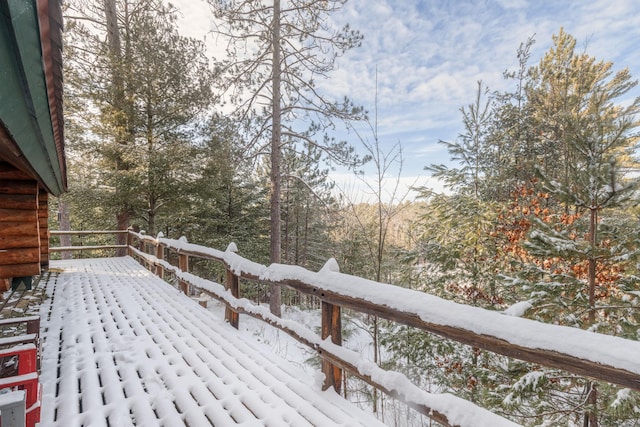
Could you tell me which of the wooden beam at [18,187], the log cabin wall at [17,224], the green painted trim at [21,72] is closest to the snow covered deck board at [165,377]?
the log cabin wall at [17,224]

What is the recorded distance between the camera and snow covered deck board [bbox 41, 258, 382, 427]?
1954 mm

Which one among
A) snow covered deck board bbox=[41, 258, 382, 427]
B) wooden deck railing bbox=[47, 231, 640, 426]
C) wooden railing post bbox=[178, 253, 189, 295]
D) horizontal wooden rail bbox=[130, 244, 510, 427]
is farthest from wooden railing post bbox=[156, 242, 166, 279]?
wooden deck railing bbox=[47, 231, 640, 426]

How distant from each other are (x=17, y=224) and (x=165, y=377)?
301cm

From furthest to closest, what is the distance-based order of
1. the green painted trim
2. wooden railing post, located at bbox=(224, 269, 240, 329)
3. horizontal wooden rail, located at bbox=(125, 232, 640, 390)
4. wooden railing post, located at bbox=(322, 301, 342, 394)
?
wooden railing post, located at bbox=(224, 269, 240, 329) < wooden railing post, located at bbox=(322, 301, 342, 394) < horizontal wooden rail, located at bbox=(125, 232, 640, 390) < the green painted trim

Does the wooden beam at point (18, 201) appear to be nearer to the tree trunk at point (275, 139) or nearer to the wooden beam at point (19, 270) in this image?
Answer: the wooden beam at point (19, 270)

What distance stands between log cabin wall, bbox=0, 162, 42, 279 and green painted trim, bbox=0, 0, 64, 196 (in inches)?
114

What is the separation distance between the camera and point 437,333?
160 cm

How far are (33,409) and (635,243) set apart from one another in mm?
5697

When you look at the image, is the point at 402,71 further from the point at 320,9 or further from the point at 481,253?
the point at 481,253

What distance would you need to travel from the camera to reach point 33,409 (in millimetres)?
1654

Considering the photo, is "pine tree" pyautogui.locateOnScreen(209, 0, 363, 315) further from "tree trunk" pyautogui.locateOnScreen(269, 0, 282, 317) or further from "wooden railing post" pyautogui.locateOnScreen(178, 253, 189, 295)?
"wooden railing post" pyautogui.locateOnScreen(178, 253, 189, 295)

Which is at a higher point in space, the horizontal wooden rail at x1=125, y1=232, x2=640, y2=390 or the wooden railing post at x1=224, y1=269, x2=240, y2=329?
the horizontal wooden rail at x1=125, y1=232, x2=640, y2=390

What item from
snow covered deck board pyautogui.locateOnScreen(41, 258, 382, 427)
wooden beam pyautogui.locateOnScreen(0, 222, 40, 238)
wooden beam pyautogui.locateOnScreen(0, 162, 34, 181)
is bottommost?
snow covered deck board pyautogui.locateOnScreen(41, 258, 382, 427)

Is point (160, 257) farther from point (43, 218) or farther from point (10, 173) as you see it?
point (10, 173)
